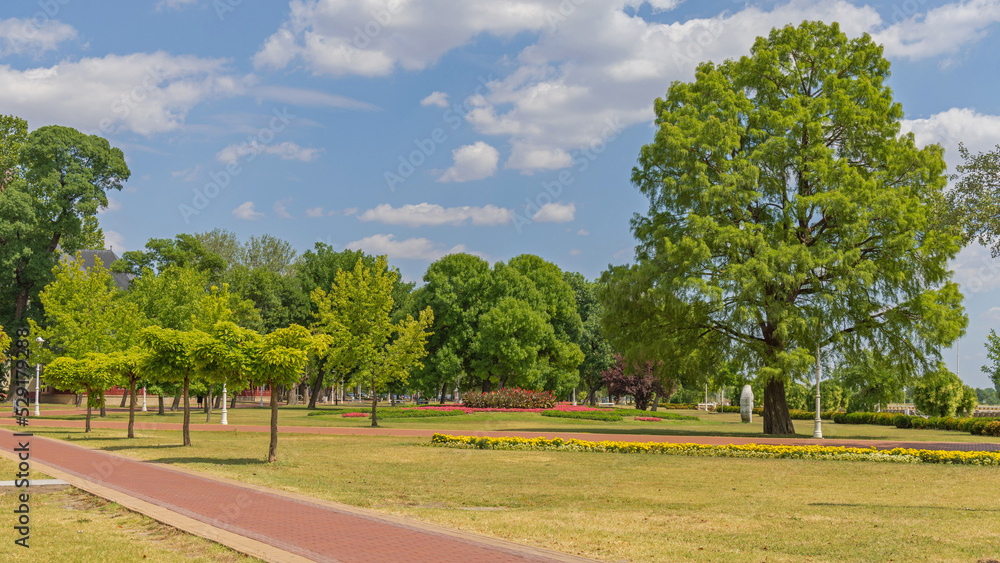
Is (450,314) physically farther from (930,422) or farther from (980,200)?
(980,200)

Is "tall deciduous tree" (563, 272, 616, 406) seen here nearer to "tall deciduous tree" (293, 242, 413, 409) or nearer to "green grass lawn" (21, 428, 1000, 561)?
"tall deciduous tree" (293, 242, 413, 409)

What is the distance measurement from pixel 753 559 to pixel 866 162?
28.9 m

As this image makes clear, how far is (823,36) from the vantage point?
33344 mm

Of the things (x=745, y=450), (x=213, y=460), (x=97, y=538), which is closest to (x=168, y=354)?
(x=213, y=460)

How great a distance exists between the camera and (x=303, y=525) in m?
9.70

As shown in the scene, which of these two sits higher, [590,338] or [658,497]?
[590,338]

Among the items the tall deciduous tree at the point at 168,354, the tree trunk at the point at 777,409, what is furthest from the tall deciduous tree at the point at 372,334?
the tree trunk at the point at 777,409

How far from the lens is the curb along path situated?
8008 mm

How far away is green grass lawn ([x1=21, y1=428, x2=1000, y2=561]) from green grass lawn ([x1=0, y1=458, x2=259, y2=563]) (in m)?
3.10

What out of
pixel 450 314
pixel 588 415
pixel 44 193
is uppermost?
pixel 44 193

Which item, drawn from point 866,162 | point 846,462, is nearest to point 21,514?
point 846,462

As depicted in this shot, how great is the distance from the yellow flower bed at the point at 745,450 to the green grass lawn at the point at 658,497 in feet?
3.58

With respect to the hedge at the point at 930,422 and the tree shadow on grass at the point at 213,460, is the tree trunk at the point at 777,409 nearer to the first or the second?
the hedge at the point at 930,422

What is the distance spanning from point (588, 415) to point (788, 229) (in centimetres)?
1816
